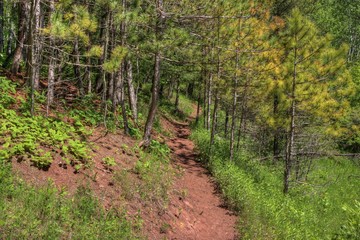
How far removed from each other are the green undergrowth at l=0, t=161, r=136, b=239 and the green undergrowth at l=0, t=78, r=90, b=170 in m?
0.63

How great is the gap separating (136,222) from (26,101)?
4.32 m

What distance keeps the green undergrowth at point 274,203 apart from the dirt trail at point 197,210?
13.7 inches

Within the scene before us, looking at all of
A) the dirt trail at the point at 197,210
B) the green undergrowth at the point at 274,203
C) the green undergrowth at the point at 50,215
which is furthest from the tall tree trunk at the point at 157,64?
the green undergrowth at the point at 50,215

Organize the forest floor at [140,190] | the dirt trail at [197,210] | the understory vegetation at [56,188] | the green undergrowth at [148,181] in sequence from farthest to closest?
the dirt trail at [197,210]
the green undergrowth at [148,181]
the forest floor at [140,190]
the understory vegetation at [56,188]

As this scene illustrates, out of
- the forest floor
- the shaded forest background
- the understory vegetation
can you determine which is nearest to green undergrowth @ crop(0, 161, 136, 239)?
the understory vegetation

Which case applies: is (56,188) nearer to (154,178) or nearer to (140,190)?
(140,190)

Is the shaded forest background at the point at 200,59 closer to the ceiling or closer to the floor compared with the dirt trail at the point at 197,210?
closer to the ceiling

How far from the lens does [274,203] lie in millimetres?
9344

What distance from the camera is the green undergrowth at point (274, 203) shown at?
727 centimetres

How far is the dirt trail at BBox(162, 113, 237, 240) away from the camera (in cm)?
720

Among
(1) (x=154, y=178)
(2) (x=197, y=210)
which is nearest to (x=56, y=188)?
(1) (x=154, y=178)

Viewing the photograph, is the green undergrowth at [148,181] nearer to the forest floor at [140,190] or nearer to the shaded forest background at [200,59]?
the forest floor at [140,190]

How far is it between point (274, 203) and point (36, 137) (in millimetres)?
6582

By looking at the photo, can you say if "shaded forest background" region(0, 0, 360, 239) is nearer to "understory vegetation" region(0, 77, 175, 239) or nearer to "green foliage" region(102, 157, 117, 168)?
"understory vegetation" region(0, 77, 175, 239)
